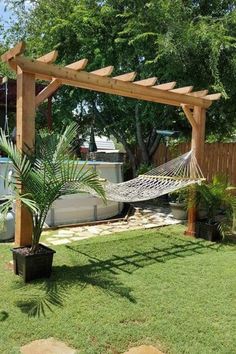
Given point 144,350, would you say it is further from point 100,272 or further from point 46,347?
point 100,272

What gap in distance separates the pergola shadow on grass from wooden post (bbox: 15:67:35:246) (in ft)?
1.70

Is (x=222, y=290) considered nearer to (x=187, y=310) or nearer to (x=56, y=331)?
(x=187, y=310)

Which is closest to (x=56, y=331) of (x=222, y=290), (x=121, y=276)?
(x=121, y=276)

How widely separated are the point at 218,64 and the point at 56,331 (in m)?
6.29

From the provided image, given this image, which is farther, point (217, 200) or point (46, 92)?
point (217, 200)

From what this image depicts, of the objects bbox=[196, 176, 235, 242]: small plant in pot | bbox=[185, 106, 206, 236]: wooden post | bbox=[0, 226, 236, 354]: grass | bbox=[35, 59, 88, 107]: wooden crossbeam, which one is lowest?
bbox=[0, 226, 236, 354]: grass

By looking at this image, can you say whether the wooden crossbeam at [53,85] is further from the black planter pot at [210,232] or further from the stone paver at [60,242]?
the black planter pot at [210,232]

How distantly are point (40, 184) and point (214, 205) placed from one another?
294cm

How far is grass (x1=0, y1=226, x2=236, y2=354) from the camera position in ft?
8.41

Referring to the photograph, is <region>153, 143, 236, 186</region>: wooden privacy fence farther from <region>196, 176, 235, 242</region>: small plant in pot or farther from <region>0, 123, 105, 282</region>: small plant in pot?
<region>0, 123, 105, 282</region>: small plant in pot

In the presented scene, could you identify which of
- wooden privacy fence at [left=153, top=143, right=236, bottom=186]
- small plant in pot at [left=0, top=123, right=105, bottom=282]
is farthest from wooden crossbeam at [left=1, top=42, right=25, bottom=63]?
wooden privacy fence at [left=153, top=143, right=236, bottom=186]

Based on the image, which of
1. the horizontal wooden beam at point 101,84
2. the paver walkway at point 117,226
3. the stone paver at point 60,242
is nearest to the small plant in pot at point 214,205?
the paver walkway at point 117,226

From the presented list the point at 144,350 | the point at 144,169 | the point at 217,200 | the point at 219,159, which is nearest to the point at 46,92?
the point at 144,350

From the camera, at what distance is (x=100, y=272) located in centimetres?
394
